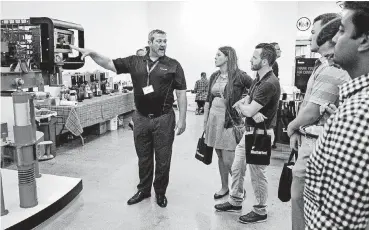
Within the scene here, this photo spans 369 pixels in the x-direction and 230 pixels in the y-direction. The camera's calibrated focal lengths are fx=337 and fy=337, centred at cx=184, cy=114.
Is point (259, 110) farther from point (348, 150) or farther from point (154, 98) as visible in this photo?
point (348, 150)

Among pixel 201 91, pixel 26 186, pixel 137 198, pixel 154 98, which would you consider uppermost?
pixel 154 98

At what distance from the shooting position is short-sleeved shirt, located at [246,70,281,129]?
8.46 ft

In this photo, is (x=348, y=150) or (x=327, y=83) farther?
(x=327, y=83)

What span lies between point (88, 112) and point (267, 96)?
12.5 feet

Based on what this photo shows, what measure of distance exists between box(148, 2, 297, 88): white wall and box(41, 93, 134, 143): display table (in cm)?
391

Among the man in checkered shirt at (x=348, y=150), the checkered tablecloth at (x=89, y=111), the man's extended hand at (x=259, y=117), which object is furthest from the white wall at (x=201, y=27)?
the man in checkered shirt at (x=348, y=150)

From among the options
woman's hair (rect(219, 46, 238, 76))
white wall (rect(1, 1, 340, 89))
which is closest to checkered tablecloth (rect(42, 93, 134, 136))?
white wall (rect(1, 1, 340, 89))

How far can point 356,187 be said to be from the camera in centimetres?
83

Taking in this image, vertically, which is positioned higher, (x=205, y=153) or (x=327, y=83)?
(x=327, y=83)

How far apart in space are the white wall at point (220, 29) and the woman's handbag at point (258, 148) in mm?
Result: 7386

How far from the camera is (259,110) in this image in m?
2.65

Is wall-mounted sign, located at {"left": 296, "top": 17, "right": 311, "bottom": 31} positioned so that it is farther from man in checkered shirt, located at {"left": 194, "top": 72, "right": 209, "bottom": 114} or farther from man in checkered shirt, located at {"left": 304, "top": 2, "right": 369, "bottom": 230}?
man in checkered shirt, located at {"left": 304, "top": 2, "right": 369, "bottom": 230}

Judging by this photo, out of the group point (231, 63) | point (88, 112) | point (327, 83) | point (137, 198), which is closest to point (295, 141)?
point (327, 83)

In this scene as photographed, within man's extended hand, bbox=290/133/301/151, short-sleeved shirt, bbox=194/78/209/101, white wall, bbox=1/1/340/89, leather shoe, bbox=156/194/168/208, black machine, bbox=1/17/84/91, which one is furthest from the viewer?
white wall, bbox=1/1/340/89
